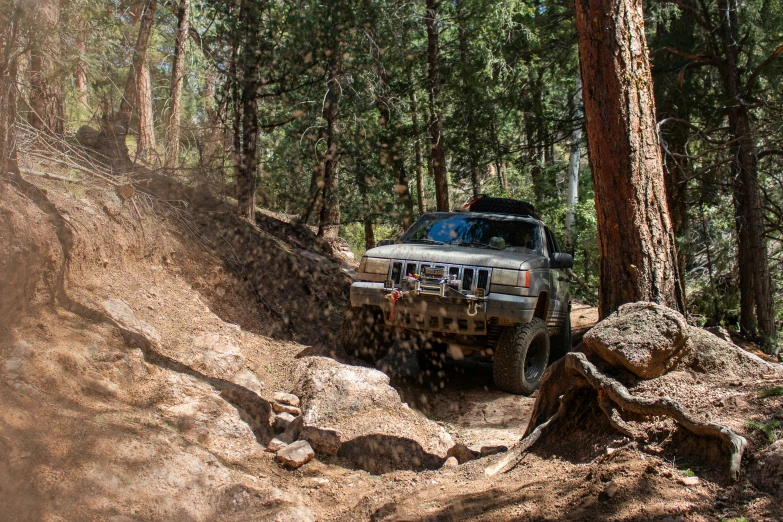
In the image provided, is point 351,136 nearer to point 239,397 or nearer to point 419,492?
point 239,397

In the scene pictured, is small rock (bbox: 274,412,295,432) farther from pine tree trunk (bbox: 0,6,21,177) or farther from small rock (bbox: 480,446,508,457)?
pine tree trunk (bbox: 0,6,21,177)

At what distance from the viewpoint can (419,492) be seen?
14.8 ft

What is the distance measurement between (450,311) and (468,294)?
25cm

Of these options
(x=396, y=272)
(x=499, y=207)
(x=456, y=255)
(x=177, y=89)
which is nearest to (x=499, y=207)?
(x=499, y=207)

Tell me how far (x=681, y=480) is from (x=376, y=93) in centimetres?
1062

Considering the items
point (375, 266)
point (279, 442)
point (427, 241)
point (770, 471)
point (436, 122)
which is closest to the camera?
point (770, 471)

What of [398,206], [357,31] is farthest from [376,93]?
[398,206]

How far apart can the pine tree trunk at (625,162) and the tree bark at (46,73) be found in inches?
199

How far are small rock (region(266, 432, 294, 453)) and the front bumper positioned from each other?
1872 mm

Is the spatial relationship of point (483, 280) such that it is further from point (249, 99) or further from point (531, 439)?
point (249, 99)

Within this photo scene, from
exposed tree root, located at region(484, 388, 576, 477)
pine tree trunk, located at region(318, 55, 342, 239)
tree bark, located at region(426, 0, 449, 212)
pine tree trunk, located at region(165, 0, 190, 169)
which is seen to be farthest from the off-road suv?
tree bark, located at region(426, 0, 449, 212)

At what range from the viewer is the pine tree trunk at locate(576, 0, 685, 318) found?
5.42 meters

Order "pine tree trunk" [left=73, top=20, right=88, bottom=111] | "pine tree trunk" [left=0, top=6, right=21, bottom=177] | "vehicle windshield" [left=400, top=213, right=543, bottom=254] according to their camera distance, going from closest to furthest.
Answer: "pine tree trunk" [left=0, top=6, right=21, bottom=177]
"pine tree trunk" [left=73, top=20, right=88, bottom=111]
"vehicle windshield" [left=400, top=213, right=543, bottom=254]

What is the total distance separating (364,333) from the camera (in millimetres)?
7758
